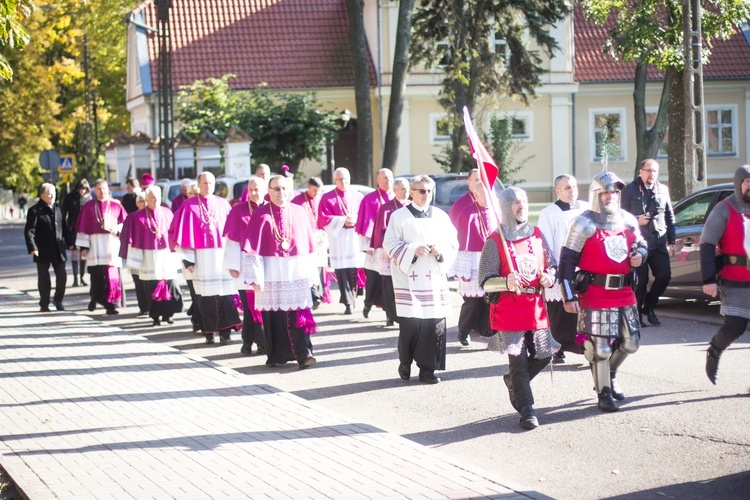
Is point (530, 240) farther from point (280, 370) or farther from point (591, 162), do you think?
point (591, 162)

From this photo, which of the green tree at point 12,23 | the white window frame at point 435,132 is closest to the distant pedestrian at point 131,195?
the green tree at point 12,23

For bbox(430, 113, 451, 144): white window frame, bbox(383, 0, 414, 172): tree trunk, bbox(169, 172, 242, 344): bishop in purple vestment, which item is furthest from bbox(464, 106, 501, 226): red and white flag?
bbox(430, 113, 451, 144): white window frame

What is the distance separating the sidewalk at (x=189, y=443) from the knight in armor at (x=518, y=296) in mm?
1103

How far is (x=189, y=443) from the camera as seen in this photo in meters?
8.52

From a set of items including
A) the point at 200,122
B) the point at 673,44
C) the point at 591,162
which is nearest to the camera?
the point at 673,44

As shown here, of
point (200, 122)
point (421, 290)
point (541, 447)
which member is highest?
point (200, 122)

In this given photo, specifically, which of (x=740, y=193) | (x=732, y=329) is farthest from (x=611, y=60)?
(x=732, y=329)

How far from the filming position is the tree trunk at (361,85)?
92.7ft

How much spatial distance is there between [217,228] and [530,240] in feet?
21.3

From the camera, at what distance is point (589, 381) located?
35.4 ft

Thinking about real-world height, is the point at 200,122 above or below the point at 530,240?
above

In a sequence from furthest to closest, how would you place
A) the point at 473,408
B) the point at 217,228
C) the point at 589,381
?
the point at 217,228 < the point at 589,381 < the point at 473,408

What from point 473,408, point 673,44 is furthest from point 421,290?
point 673,44

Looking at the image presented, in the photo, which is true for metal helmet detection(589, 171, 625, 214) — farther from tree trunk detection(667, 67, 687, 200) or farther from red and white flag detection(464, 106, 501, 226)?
tree trunk detection(667, 67, 687, 200)
